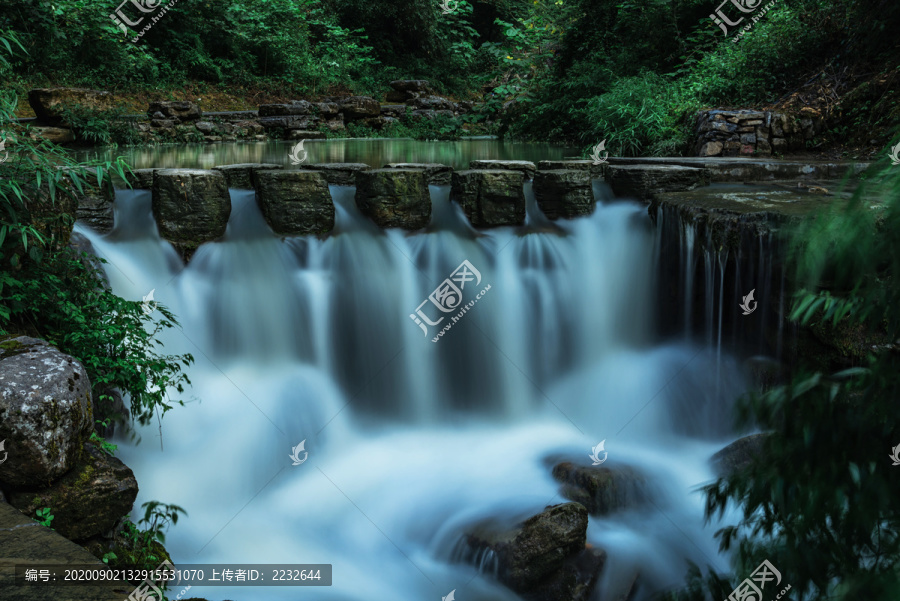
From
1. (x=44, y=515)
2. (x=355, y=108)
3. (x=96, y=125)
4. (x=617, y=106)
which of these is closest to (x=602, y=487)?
(x=44, y=515)

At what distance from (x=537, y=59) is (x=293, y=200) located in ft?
37.3

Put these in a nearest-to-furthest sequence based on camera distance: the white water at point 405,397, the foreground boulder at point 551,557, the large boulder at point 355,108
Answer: the foreground boulder at point 551,557 < the white water at point 405,397 < the large boulder at point 355,108

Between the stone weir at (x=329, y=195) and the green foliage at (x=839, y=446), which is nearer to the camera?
the green foliage at (x=839, y=446)

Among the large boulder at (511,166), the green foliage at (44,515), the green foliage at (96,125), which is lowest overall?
the green foliage at (44,515)

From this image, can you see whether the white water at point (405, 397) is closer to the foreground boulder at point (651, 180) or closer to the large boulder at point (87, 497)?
the foreground boulder at point (651, 180)

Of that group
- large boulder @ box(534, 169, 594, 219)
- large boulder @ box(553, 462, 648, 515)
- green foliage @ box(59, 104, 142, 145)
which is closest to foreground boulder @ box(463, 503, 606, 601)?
large boulder @ box(553, 462, 648, 515)

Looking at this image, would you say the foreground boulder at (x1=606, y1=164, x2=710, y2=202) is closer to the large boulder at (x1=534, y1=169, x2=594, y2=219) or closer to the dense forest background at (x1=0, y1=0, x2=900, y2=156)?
the large boulder at (x1=534, y1=169, x2=594, y2=219)

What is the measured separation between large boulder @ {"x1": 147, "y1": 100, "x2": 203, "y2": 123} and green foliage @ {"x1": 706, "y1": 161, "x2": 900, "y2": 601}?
12336 millimetres

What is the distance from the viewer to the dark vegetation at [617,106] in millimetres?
1065

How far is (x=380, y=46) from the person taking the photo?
810 inches

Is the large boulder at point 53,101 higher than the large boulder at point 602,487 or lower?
higher

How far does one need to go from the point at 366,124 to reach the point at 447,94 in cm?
556

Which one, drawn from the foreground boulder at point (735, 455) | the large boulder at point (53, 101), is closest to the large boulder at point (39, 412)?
the foreground boulder at point (735, 455)

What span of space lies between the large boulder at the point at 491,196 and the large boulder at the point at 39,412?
3326 mm
